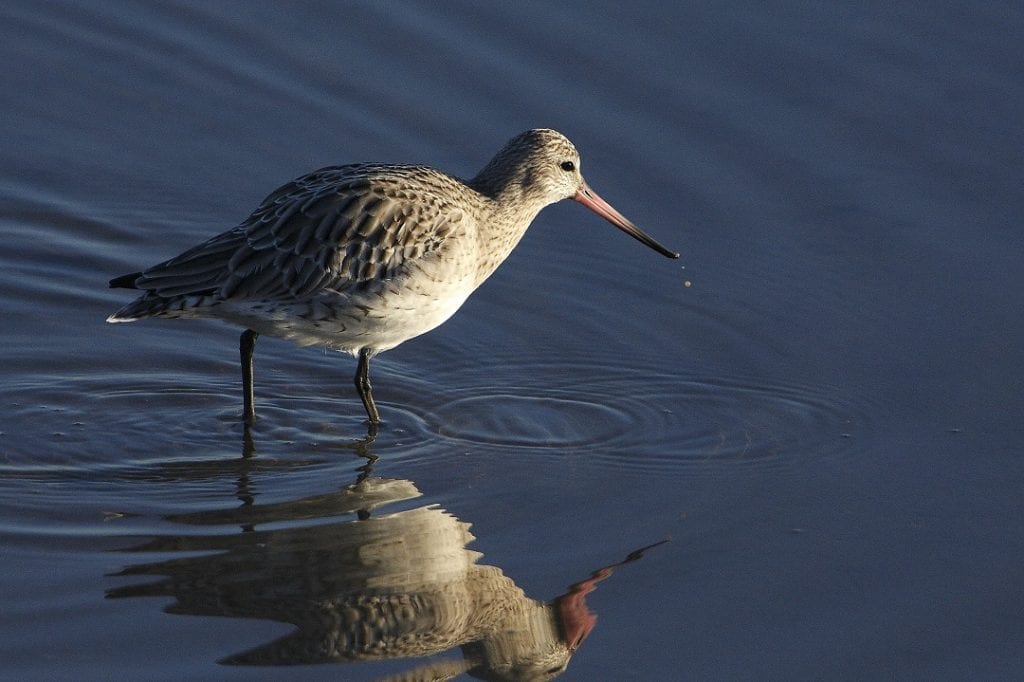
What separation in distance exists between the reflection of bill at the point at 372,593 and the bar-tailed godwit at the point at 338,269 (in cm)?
123

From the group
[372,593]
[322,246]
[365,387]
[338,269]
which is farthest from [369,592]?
[322,246]

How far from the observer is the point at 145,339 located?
356 inches

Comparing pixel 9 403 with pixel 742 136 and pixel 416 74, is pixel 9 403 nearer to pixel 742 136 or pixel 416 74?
pixel 416 74

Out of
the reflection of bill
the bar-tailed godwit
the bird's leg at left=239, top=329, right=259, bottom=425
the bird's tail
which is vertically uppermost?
the bar-tailed godwit

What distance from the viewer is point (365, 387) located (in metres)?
8.38

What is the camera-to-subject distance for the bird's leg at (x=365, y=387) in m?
8.30

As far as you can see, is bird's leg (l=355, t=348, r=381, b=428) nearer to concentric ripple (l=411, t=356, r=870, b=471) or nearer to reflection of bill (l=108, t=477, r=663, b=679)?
concentric ripple (l=411, t=356, r=870, b=471)

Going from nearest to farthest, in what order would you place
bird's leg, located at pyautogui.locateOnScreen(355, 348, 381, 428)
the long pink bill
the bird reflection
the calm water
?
the bird reflection < the calm water < bird's leg, located at pyautogui.locateOnScreen(355, 348, 381, 428) < the long pink bill

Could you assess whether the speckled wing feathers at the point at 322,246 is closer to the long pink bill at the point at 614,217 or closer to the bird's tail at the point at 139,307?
the bird's tail at the point at 139,307

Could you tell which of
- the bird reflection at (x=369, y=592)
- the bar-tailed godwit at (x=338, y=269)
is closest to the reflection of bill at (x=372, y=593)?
the bird reflection at (x=369, y=592)

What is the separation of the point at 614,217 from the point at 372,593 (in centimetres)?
318

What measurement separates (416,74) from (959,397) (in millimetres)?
4127

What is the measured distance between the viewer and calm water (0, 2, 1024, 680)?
6488 mm

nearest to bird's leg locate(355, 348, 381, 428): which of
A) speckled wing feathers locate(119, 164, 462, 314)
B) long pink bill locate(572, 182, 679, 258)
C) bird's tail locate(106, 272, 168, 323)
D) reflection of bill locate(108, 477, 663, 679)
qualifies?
speckled wing feathers locate(119, 164, 462, 314)
